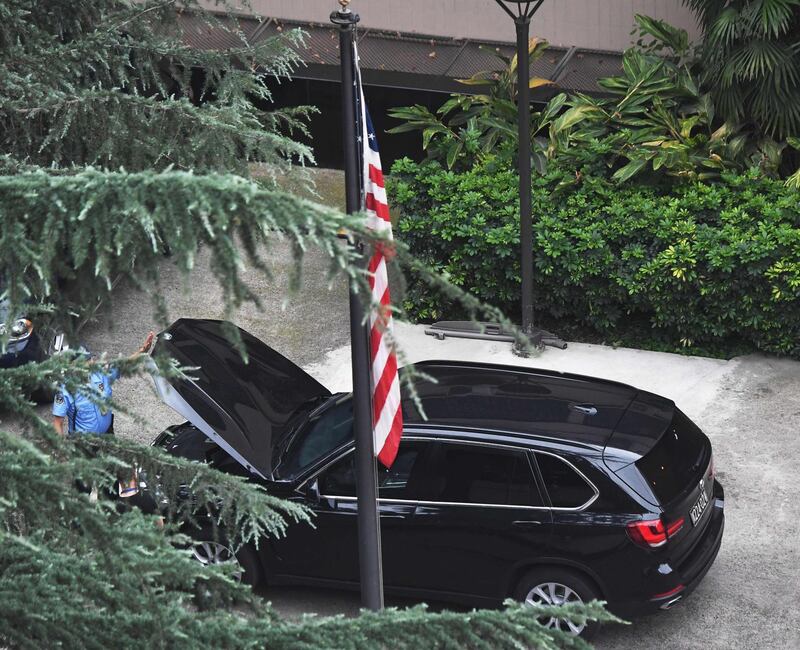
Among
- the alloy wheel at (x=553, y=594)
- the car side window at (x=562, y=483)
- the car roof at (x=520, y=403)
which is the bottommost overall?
the alloy wheel at (x=553, y=594)

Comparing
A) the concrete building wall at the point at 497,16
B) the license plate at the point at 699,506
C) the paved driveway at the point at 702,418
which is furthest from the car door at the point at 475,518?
the concrete building wall at the point at 497,16

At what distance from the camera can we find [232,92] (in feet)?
21.2

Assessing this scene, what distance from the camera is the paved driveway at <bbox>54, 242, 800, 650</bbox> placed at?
8.05 m

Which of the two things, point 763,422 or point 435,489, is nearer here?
point 435,489

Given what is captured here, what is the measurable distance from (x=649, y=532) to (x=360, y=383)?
7.88 ft

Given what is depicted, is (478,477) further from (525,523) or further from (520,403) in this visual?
(520,403)

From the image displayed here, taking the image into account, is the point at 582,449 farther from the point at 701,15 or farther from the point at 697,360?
the point at 701,15

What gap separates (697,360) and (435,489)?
475 centimetres

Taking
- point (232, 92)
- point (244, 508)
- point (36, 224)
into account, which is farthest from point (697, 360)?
point (36, 224)

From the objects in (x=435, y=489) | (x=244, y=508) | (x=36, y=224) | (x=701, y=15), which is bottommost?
(x=435, y=489)

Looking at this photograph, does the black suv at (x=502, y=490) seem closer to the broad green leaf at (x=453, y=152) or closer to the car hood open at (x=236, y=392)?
the car hood open at (x=236, y=392)

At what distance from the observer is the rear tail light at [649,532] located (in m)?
7.43

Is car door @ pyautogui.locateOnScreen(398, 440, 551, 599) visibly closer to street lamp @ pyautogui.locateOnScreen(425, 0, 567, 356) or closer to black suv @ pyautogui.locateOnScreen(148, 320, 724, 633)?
black suv @ pyautogui.locateOnScreen(148, 320, 724, 633)

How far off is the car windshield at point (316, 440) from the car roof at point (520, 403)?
0.45 meters
